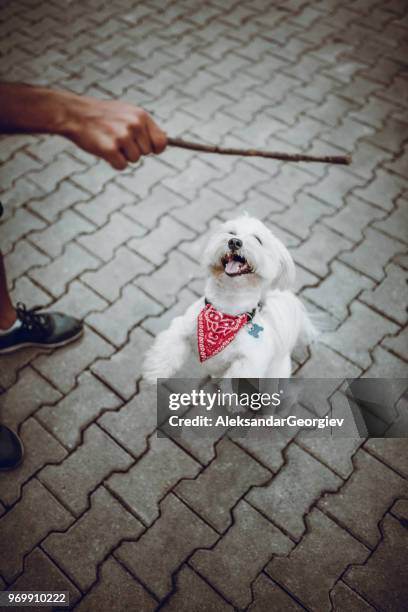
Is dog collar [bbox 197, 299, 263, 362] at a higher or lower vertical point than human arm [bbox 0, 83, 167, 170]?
lower

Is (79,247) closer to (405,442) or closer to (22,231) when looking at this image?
(22,231)

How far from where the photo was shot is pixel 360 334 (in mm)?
3363

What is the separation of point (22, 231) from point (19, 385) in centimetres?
149

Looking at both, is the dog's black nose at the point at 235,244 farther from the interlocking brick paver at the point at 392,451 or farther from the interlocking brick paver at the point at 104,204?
the interlocking brick paver at the point at 104,204

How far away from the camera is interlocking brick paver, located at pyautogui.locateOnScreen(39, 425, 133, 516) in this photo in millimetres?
2678

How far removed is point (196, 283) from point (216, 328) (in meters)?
1.17

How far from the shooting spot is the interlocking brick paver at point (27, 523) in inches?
97.3

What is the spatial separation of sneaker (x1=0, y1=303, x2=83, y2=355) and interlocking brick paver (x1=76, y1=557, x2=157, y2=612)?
1545mm

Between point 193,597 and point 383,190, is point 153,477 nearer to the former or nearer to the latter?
point 193,597

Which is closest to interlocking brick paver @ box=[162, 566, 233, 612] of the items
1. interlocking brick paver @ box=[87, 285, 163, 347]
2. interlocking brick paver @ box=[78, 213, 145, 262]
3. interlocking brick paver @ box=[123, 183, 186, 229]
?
interlocking brick paver @ box=[87, 285, 163, 347]

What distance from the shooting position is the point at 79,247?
3812 millimetres

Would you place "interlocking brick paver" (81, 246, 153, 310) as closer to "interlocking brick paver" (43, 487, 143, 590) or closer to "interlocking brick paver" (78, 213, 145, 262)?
"interlocking brick paver" (78, 213, 145, 262)

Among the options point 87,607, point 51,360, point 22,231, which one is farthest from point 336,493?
point 22,231

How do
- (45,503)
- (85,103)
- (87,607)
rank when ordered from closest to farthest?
(85,103) → (87,607) → (45,503)
